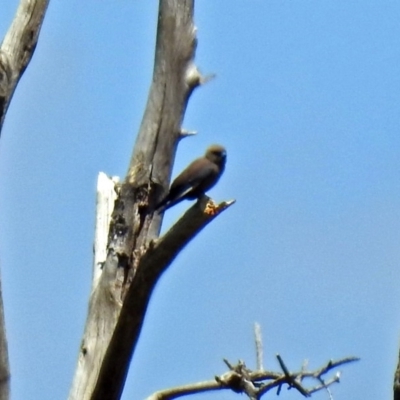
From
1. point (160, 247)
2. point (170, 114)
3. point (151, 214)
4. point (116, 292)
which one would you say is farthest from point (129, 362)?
point (170, 114)

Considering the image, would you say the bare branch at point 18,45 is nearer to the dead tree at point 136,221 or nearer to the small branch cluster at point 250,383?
the dead tree at point 136,221

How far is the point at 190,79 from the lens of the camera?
18.3 feet

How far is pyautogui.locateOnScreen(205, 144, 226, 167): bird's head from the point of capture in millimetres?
6453

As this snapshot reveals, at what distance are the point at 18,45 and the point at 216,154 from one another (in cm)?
189

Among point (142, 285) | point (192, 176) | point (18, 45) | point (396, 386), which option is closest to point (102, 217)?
point (192, 176)

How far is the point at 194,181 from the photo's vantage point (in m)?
5.84

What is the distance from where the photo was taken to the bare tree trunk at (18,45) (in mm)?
4930

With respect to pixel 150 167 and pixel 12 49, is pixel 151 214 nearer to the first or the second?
pixel 150 167

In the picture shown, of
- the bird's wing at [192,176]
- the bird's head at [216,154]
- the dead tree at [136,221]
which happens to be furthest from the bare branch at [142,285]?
the bird's head at [216,154]

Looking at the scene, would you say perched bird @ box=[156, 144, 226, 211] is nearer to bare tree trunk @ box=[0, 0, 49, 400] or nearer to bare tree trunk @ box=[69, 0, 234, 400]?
bare tree trunk @ box=[69, 0, 234, 400]

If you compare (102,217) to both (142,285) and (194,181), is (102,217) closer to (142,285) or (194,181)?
(194,181)

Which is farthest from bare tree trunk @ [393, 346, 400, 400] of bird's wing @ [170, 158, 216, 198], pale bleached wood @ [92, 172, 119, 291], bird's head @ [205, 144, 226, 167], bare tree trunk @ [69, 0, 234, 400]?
bird's head @ [205, 144, 226, 167]

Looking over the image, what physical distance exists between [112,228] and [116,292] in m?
0.39

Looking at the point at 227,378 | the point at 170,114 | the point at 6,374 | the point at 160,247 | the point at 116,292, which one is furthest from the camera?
the point at 170,114
